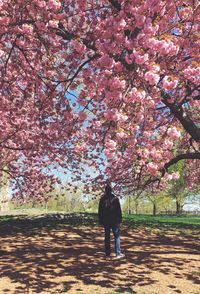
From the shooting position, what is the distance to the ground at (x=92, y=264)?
28.6ft

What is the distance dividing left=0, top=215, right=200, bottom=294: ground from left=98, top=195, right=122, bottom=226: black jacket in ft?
3.56

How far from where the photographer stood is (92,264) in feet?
34.8

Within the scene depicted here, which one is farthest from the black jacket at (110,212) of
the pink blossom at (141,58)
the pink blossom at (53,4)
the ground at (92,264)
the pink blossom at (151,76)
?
the pink blossom at (53,4)

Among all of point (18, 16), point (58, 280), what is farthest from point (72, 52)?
point (58, 280)

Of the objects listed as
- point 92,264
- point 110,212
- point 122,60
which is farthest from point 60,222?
point 122,60

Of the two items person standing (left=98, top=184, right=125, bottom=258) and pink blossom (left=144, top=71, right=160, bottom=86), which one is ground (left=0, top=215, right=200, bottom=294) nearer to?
person standing (left=98, top=184, right=125, bottom=258)

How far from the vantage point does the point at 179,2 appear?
8.10 m

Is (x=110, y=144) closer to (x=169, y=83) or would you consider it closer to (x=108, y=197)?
(x=169, y=83)

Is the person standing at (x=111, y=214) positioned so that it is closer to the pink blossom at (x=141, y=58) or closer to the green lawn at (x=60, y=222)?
the pink blossom at (x=141, y=58)

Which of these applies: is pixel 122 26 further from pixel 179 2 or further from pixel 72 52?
pixel 72 52

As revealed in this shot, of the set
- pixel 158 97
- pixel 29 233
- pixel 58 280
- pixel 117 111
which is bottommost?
pixel 58 280

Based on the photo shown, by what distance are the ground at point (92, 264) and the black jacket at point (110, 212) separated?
1084 millimetres

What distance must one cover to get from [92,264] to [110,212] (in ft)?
5.18

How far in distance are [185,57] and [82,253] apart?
6719 mm
